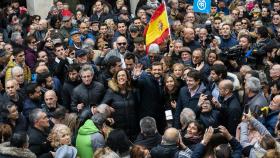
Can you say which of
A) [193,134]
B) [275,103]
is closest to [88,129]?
[193,134]

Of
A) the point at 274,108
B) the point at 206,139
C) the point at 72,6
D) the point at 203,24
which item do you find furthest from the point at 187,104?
the point at 72,6

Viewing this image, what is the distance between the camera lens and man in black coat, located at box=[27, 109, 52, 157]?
30.5 feet

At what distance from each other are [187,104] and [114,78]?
1196 millimetres

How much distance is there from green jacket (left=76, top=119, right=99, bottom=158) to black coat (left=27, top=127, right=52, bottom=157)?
40cm

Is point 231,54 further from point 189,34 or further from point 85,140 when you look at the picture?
point 85,140

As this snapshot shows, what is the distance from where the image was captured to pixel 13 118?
415 inches

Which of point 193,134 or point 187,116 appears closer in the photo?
point 193,134

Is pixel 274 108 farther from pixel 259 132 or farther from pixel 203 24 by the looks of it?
pixel 203 24

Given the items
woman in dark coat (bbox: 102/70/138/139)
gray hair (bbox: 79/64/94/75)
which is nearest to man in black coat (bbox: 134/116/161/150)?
woman in dark coat (bbox: 102/70/138/139)

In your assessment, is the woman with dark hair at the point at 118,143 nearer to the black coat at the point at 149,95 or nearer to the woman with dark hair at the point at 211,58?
the black coat at the point at 149,95

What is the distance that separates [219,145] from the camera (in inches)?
342

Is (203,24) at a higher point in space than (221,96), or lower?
higher

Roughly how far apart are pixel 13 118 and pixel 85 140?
65.7 inches

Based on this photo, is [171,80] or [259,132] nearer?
[259,132]
